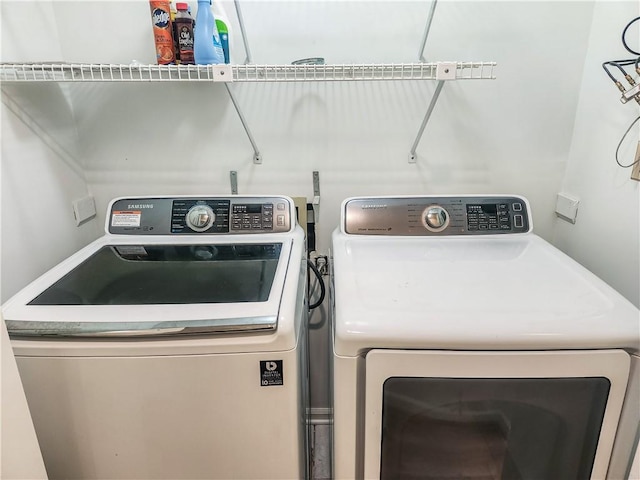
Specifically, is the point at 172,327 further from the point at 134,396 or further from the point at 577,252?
the point at 577,252

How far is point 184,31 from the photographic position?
141 centimetres

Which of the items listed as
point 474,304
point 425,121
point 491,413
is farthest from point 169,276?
point 425,121

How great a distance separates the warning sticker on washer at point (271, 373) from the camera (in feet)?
3.21

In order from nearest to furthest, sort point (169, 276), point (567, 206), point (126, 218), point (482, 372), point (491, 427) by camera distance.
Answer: point (482, 372) → point (491, 427) → point (169, 276) → point (126, 218) → point (567, 206)

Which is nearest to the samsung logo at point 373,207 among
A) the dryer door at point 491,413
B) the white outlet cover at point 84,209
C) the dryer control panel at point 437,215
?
the dryer control panel at point 437,215

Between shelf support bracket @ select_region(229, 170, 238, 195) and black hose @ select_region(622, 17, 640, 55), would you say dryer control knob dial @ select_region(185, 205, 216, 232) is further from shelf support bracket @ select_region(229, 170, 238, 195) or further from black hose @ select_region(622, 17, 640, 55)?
black hose @ select_region(622, 17, 640, 55)

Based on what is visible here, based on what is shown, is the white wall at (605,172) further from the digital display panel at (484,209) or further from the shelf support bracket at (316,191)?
the shelf support bracket at (316,191)

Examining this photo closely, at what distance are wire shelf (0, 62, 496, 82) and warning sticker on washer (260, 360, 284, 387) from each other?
34.5 inches

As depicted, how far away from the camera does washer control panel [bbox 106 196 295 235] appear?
5.09ft

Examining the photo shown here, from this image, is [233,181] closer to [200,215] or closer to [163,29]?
[200,215]

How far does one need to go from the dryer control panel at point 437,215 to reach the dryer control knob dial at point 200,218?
51 centimetres

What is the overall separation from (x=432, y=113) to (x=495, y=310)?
1.00 m

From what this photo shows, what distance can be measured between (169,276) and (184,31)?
0.84 m

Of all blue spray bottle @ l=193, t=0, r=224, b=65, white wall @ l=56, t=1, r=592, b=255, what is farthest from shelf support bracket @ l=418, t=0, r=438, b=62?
blue spray bottle @ l=193, t=0, r=224, b=65
